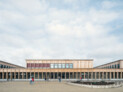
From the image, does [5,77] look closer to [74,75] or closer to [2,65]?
[2,65]

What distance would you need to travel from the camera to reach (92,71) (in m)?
51.1

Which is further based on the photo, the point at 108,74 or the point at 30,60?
the point at 30,60

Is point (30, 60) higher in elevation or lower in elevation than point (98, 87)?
higher

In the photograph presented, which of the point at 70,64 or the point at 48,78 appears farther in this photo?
the point at 70,64

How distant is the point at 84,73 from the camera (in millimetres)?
51188

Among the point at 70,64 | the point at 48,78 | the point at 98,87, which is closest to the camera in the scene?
the point at 98,87

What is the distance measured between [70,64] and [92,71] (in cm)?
1028

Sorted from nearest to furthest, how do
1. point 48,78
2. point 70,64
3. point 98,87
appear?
point 98,87 → point 48,78 → point 70,64

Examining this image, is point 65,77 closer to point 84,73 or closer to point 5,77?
point 84,73

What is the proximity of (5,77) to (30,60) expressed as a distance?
11962 millimetres

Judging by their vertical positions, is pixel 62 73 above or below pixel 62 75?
above

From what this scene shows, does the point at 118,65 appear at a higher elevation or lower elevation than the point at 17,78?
higher

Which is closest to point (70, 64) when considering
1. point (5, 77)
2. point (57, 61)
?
point (57, 61)

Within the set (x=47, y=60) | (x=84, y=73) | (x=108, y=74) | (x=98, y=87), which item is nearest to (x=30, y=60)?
(x=47, y=60)
